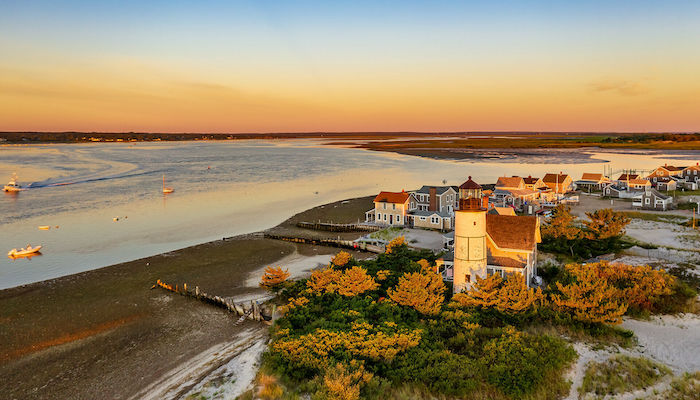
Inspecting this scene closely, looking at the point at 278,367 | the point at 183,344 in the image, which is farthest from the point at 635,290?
the point at 183,344

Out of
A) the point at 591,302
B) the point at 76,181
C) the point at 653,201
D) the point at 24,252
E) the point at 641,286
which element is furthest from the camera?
the point at 76,181

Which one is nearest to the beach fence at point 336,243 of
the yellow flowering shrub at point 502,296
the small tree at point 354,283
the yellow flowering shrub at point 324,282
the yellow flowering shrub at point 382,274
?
the yellow flowering shrub at point 382,274

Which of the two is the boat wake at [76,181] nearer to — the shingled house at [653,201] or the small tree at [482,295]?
the small tree at [482,295]

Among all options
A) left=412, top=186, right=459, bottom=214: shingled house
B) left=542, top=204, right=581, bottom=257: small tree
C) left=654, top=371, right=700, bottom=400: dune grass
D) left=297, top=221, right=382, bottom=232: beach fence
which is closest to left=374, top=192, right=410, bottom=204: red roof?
left=412, top=186, right=459, bottom=214: shingled house

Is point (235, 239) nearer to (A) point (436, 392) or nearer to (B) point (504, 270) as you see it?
(B) point (504, 270)

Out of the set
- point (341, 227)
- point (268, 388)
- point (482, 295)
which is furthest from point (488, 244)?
point (341, 227)

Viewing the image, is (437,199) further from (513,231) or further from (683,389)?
(683,389)

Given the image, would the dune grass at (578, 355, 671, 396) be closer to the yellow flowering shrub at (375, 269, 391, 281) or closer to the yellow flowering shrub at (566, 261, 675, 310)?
the yellow flowering shrub at (566, 261, 675, 310)
